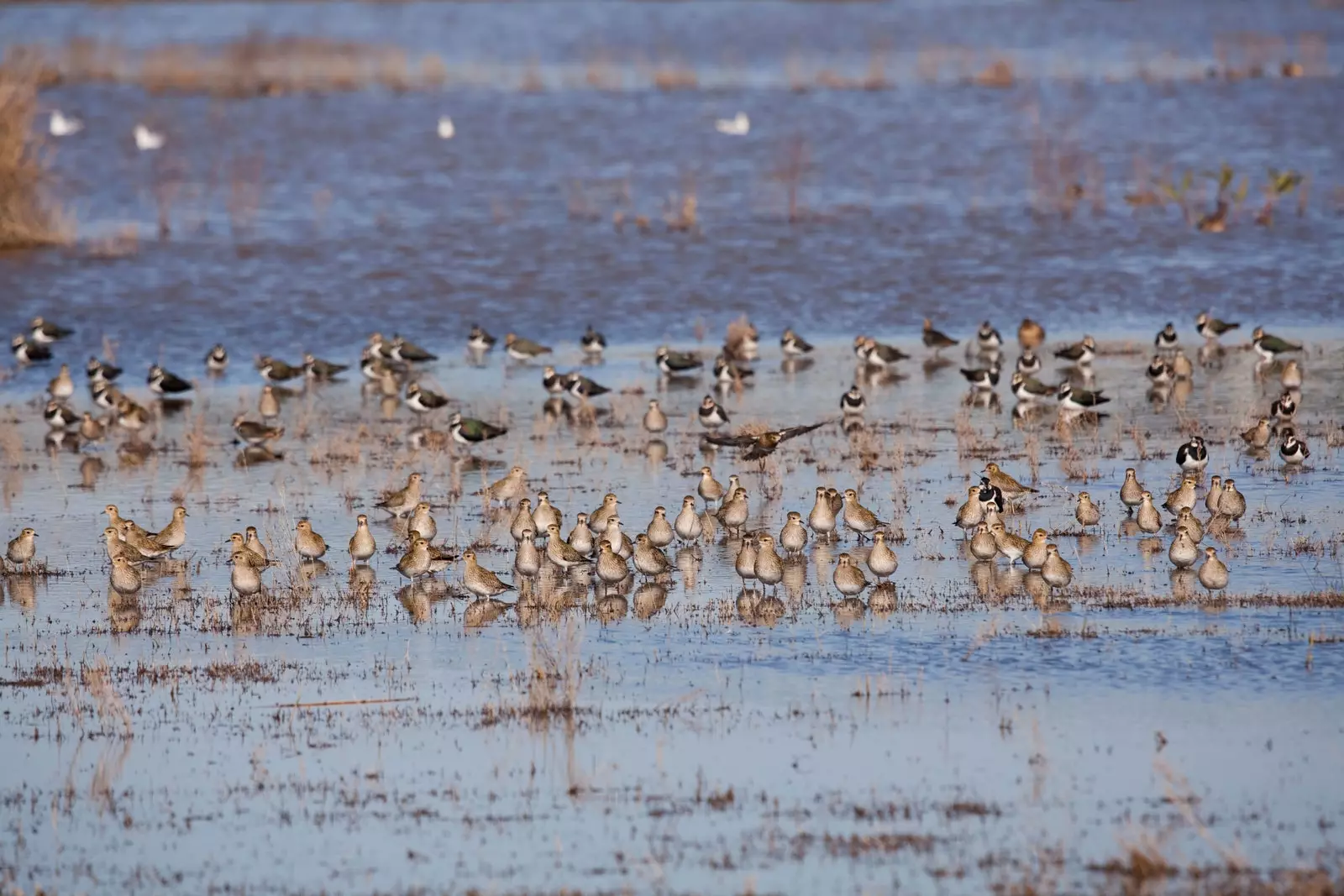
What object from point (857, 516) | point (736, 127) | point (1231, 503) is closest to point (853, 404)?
point (857, 516)

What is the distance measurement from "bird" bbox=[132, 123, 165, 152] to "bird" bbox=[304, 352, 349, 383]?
2035 centimetres

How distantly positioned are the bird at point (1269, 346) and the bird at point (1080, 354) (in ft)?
6.79

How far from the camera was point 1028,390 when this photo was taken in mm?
25250

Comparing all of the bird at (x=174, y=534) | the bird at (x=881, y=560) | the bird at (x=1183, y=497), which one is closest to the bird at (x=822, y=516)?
the bird at (x=881, y=560)

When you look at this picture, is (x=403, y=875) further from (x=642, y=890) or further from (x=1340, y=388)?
(x=1340, y=388)

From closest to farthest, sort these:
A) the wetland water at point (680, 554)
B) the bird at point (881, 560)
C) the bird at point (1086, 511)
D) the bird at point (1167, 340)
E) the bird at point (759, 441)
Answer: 1. the wetland water at point (680, 554)
2. the bird at point (881, 560)
3. the bird at point (1086, 511)
4. the bird at point (759, 441)
5. the bird at point (1167, 340)

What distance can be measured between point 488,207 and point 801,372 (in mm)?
14877

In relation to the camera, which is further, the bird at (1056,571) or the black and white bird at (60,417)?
the black and white bird at (60,417)

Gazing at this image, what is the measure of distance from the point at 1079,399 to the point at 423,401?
305 inches

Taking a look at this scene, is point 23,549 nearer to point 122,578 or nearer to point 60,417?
point 122,578

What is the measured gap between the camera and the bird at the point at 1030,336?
29.3m

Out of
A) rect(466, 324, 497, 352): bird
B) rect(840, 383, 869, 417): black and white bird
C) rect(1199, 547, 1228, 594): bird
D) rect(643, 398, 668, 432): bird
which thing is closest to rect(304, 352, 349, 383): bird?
rect(466, 324, 497, 352): bird

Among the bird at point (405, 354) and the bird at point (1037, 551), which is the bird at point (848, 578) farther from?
the bird at point (405, 354)

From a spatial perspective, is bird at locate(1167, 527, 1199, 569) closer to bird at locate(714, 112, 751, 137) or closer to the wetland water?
the wetland water
